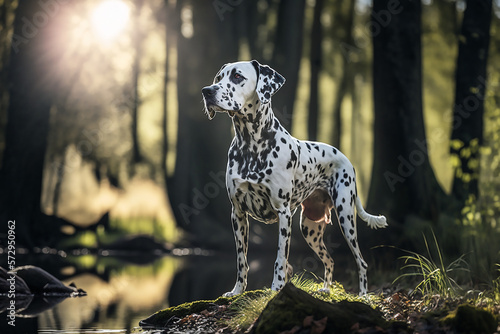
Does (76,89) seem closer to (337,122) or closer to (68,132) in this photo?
(68,132)

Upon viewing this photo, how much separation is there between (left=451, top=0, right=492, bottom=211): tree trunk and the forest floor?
676 centimetres

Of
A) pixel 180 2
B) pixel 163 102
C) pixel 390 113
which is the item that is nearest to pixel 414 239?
pixel 390 113

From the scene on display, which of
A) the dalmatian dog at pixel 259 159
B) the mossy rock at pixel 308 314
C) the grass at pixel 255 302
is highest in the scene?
the dalmatian dog at pixel 259 159

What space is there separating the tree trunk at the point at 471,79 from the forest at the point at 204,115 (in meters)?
0.03

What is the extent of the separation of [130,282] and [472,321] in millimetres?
6756

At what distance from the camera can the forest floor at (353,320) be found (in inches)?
204

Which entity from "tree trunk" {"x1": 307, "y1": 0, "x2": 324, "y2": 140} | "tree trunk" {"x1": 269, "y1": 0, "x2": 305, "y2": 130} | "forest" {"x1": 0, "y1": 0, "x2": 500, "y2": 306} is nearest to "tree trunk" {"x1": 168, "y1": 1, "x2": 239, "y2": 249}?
"forest" {"x1": 0, "y1": 0, "x2": 500, "y2": 306}

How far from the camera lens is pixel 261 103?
6.66 m

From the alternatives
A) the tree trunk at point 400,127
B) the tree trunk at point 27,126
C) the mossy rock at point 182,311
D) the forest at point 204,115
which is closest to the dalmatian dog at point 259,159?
the mossy rock at point 182,311

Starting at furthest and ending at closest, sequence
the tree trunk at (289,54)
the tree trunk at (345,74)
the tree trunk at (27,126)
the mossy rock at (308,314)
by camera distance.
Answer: the tree trunk at (345,74), the tree trunk at (289,54), the tree trunk at (27,126), the mossy rock at (308,314)

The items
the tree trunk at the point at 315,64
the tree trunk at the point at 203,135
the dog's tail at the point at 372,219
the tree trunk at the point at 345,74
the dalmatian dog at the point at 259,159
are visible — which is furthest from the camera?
the tree trunk at the point at 345,74

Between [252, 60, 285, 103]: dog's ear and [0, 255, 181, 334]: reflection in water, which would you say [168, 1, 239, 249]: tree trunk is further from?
[252, 60, 285, 103]: dog's ear

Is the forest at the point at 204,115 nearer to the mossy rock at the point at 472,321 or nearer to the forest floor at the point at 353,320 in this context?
the forest floor at the point at 353,320

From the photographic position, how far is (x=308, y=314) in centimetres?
541
